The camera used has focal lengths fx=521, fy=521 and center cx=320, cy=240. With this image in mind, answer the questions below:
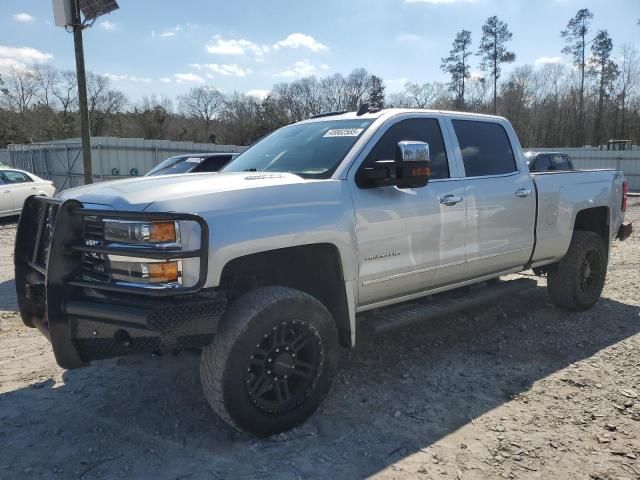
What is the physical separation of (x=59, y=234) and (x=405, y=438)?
2.36m

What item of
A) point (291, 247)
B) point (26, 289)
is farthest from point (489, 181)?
point (26, 289)

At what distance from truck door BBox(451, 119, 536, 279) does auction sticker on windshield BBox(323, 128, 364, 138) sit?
1044mm

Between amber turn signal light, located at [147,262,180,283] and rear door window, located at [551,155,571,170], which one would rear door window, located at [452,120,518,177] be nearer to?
amber turn signal light, located at [147,262,180,283]

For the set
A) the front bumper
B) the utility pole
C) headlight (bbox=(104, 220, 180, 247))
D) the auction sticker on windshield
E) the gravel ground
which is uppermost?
the utility pole

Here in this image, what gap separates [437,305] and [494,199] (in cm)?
105

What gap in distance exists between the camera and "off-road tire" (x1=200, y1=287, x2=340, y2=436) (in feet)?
9.60

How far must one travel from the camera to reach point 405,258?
3822 millimetres

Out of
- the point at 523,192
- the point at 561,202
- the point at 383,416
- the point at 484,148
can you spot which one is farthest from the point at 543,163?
the point at 383,416

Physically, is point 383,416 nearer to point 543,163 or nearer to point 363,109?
point 363,109

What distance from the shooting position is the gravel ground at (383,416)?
2932 mm

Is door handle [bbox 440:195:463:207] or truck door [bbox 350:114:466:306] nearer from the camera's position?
truck door [bbox 350:114:466:306]

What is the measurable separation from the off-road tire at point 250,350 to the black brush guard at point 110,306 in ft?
0.52

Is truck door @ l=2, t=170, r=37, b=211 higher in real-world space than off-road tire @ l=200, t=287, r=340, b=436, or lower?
higher

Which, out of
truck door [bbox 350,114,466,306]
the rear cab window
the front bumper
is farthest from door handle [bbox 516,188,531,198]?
the rear cab window
